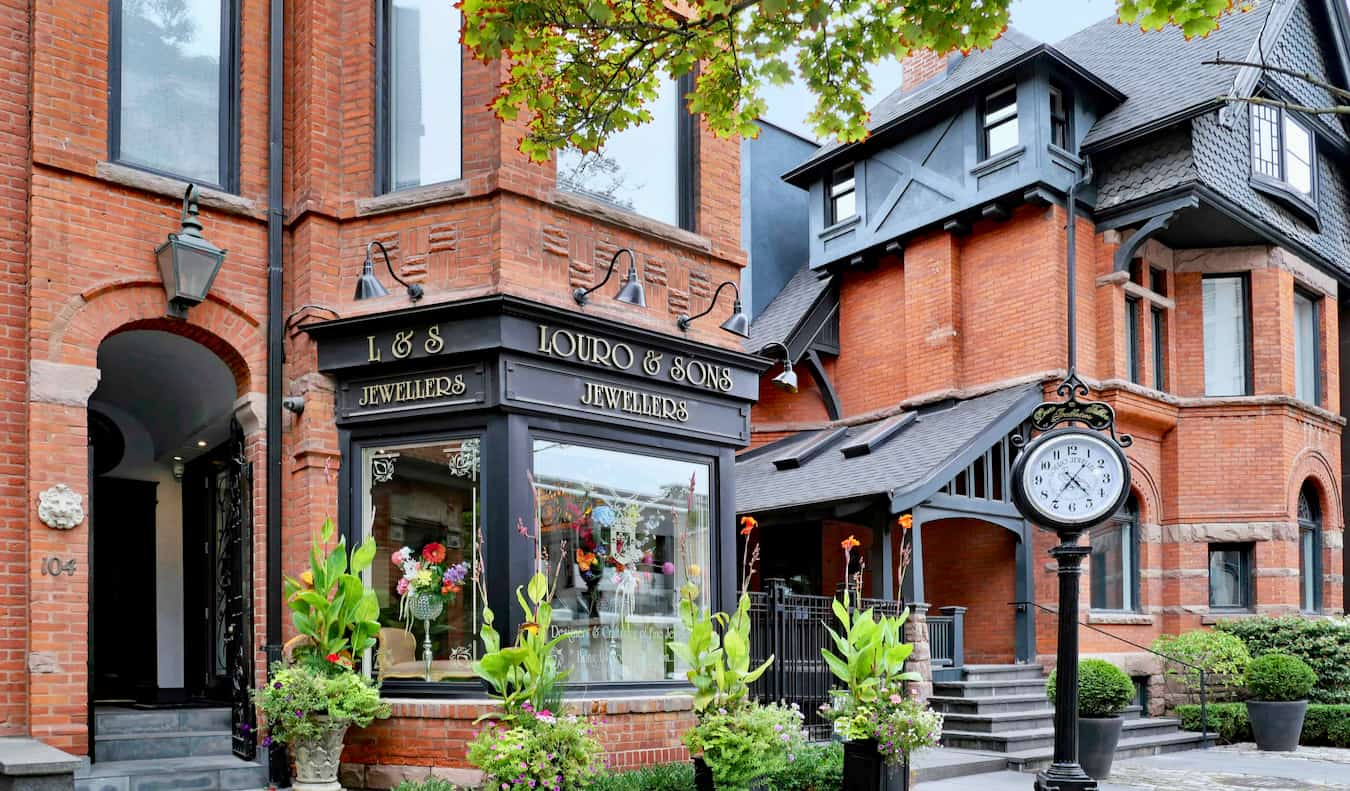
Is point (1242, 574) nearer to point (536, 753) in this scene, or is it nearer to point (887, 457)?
point (887, 457)

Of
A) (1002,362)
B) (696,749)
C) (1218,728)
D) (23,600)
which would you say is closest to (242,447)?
(23,600)

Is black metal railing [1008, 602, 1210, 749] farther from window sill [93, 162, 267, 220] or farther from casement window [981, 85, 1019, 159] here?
window sill [93, 162, 267, 220]

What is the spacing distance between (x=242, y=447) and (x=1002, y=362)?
11890 millimetres

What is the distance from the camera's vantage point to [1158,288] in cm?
1978

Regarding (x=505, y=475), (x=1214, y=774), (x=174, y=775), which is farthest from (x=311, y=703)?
(x=1214, y=774)

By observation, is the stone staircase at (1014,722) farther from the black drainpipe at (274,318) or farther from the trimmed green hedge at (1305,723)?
the black drainpipe at (274,318)

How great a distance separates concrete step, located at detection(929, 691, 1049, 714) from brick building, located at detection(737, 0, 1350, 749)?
1500mm

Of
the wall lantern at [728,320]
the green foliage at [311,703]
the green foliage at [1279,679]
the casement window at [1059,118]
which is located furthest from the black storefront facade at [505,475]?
the casement window at [1059,118]

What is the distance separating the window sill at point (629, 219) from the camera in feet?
33.3

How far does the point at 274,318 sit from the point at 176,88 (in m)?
1.95

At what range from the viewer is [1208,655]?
17000 millimetres

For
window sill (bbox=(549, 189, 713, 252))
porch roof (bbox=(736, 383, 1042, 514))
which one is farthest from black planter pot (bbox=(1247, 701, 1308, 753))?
window sill (bbox=(549, 189, 713, 252))

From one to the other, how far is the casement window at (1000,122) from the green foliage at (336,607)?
13.0 m

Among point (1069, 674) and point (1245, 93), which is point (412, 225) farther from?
point (1245, 93)
